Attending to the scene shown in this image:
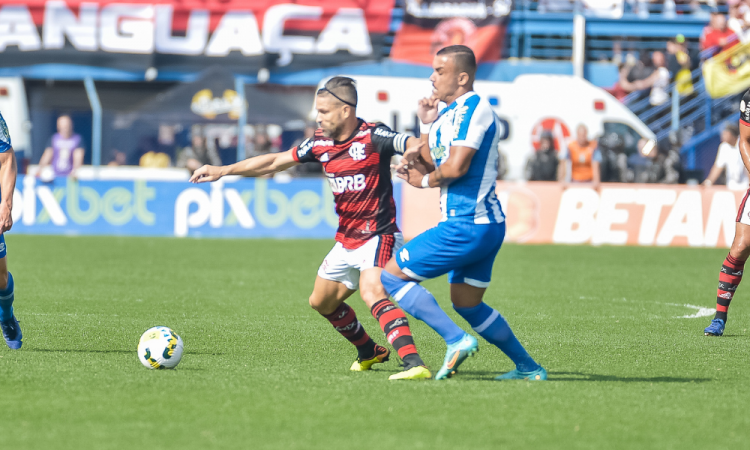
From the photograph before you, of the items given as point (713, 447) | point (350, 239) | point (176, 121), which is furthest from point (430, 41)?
point (713, 447)

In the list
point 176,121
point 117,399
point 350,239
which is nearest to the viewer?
point 117,399

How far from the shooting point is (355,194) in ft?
19.6

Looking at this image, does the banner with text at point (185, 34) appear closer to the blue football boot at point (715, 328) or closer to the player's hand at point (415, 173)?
the blue football boot at point (715, 328)

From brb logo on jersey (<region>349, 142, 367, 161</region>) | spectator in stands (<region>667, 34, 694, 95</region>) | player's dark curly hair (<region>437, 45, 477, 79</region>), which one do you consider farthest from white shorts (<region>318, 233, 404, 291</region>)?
spectator in stands (<region>667, 34, 694, 95</region>)

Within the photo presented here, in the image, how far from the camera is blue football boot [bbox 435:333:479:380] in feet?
17.9

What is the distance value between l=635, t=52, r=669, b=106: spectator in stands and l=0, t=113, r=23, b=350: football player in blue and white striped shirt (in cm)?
1829

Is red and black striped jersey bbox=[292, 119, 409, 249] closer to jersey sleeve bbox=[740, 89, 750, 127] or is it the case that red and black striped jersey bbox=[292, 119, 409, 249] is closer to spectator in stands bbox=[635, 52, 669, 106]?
jersey sleeve bbox=[740, 89, 750, 127]

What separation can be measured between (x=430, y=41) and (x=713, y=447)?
20.1 m

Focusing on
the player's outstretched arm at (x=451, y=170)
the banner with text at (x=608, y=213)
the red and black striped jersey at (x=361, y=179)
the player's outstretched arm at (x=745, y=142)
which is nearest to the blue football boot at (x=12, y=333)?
the red and black striped jersey at (x=361, y=179)

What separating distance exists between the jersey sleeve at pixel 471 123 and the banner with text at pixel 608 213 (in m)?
11.8

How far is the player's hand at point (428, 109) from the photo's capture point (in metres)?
5.64

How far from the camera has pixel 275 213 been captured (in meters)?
18.0

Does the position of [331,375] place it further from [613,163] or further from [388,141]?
[613,163]

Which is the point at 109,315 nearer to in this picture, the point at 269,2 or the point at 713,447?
the point at 713,447
